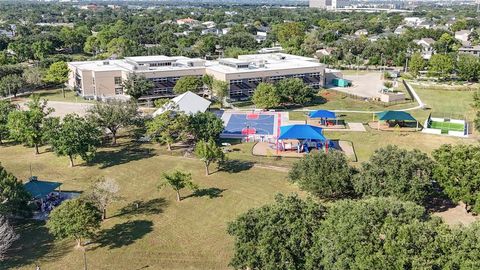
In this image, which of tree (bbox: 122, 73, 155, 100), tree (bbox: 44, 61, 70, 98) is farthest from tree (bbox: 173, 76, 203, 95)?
tree (bbox: 44, 61, 70, 98)

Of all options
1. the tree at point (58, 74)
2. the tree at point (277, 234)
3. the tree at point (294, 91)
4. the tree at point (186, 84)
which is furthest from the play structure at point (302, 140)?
the tree at point (58, 74)

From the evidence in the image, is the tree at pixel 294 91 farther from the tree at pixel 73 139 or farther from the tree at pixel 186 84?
the tree at pixel 73 139

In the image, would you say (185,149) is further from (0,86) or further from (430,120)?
(0,86)

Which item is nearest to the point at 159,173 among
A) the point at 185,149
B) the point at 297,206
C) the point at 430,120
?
the point at 185,149

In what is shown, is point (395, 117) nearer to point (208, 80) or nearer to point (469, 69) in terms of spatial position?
point (208, 80)

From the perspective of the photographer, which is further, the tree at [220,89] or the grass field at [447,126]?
the tree at [220,89]
